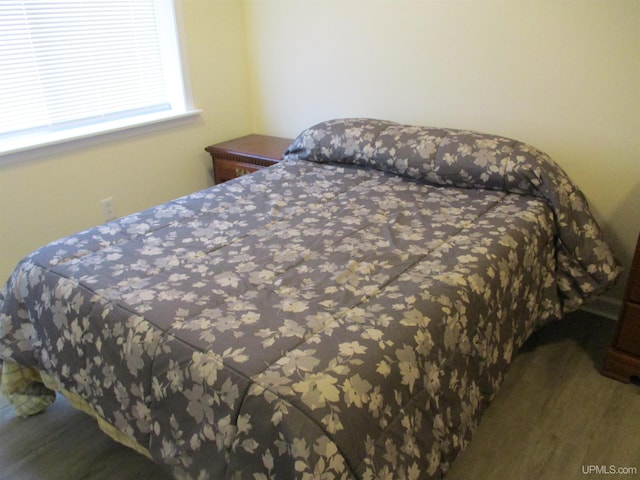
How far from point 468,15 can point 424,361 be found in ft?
5.85

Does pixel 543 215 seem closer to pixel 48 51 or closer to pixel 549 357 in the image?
pixel 549 357

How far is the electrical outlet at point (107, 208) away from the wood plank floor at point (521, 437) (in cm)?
110

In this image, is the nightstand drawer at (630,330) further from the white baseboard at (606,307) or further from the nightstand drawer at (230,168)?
the nightstand drawer at (230,168)

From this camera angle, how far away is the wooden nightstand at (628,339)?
6.08ft

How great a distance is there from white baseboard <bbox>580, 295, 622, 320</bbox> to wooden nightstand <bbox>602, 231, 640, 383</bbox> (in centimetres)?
41

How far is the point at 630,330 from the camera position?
74.9 inches

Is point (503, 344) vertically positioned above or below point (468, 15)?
below

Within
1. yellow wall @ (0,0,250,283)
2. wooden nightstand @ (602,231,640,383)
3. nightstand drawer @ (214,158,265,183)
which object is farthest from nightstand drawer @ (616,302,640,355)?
yellow wall @ (0,0,250,283)

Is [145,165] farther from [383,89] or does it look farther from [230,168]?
[383,89]

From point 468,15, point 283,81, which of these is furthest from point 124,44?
point 468,15

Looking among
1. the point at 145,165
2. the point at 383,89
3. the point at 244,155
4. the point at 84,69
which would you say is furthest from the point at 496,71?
the point at 84,69

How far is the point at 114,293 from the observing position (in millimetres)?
1459
